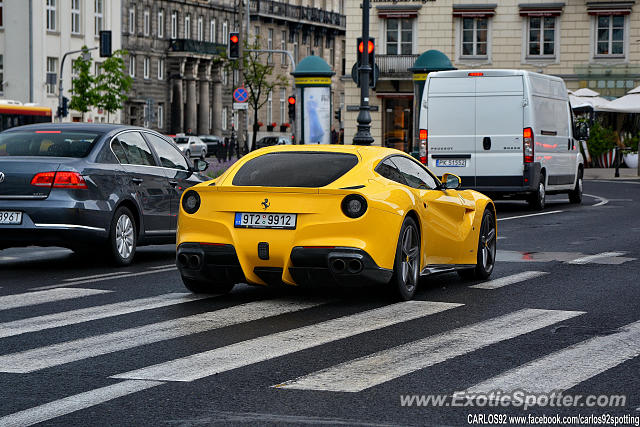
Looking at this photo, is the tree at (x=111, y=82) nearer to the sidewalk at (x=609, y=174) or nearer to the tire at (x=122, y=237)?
the sidewalk at (x=609, y=174)

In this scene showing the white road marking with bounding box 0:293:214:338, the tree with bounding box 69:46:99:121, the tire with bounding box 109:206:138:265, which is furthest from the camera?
the tree with bounding box 69:46:99:121

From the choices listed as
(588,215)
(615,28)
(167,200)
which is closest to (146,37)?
(615,28)

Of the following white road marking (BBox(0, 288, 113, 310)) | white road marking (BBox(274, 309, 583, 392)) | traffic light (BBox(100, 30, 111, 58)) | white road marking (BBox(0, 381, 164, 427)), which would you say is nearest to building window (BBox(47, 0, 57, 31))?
traffic light (BBox(100, 30, 111, 58))

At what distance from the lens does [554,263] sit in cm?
1386

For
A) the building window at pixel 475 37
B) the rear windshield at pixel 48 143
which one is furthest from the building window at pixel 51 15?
the rear windshield at pixel 48 143

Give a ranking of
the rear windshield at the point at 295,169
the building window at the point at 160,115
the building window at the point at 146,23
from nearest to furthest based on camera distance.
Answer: the rear windshield at the point at 295,169, the building window at the point at 146,23, the building window at the point at 160,115

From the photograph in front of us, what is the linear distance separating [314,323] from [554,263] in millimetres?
5406

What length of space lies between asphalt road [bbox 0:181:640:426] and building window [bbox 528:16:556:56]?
155ft

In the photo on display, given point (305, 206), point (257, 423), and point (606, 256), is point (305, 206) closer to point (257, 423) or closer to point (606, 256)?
point (257, 423)

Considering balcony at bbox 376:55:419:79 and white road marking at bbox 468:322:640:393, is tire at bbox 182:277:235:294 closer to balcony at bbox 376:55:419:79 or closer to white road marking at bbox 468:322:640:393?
white road marking at bbox 468:322:640:393

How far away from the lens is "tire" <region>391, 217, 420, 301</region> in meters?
10.2

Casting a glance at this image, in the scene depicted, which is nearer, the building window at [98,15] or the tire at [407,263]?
the tire at [407,263]

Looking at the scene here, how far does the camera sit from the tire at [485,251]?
1215cm

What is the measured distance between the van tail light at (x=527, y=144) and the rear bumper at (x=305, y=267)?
13.2m
